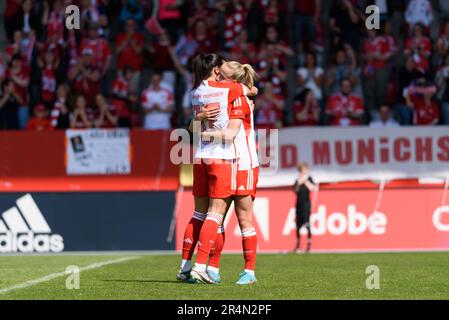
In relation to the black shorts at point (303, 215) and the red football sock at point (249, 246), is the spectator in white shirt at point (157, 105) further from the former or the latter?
A: the red football sock at point (249, 246)

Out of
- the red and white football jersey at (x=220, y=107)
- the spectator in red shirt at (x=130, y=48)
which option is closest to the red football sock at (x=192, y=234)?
the red and white football jersey at (x=220, y=107)

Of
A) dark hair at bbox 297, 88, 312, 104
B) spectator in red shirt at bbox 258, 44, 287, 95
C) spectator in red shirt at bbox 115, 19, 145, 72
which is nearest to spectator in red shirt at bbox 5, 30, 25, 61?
spectator in red shirt at bbox 115, 19, 145, 72

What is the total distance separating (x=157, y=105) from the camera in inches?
874

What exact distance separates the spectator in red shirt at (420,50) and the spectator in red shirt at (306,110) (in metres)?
2.11

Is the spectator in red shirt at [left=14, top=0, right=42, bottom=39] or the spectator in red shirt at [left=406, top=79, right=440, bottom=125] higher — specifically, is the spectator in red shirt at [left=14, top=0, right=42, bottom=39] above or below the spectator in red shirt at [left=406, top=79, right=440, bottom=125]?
above

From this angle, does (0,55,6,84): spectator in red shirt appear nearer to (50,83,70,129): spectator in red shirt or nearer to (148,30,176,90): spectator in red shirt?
(50,83,70,129): spectator in red shirt

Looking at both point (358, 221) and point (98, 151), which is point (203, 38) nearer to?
point (98, 151)

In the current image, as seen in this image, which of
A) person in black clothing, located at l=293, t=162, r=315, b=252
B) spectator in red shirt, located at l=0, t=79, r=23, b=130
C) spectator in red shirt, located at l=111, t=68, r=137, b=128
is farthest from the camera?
spectator in red shirt, located at l=0, t=79, r=23, b=130

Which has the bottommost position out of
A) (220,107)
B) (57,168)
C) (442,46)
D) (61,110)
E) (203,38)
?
(57,168)

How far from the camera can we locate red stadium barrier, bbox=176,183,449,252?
21688 mm

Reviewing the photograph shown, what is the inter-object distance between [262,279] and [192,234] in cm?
108

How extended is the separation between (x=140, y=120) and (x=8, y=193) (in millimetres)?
2903

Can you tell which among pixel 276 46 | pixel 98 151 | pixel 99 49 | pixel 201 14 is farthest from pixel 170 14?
pixel 98 151

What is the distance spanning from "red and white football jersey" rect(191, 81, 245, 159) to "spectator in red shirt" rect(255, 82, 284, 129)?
10.8 meters
